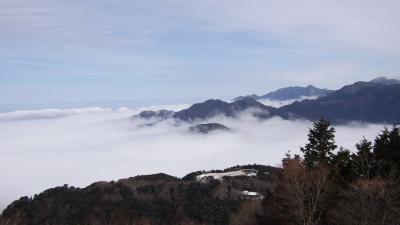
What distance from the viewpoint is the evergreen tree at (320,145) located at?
44281mm

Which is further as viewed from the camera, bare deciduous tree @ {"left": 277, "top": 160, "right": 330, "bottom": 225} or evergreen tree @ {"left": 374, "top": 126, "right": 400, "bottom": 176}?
evergreen tree @ {"left": 374, "top": 126, "right": 400, "bottom": 176}

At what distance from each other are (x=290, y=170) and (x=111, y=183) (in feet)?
461

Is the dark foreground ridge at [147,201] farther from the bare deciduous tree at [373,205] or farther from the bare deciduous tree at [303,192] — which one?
the bare deciduous tree at [373,205]

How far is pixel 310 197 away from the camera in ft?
122

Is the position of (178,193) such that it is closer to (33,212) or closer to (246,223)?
(33,212)

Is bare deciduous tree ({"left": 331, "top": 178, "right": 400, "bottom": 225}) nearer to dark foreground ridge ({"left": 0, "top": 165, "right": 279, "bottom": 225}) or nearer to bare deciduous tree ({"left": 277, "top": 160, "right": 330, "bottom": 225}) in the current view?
bare deciduous tree ({"left": 277, "top": 160, "right": 330, "bottom": 225})

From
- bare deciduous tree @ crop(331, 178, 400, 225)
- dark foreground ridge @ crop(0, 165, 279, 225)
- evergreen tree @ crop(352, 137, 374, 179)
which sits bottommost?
dark foreground ridge @ crop(0, 165, 279, 225)

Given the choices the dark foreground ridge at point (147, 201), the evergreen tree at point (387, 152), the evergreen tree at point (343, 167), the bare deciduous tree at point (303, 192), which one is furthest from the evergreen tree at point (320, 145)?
the dark foreground ridge at point (147, 201)

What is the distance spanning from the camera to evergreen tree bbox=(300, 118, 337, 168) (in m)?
44.3

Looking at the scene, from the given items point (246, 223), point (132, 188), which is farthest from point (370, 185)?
point (132, 188)

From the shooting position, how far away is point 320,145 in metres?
44.8

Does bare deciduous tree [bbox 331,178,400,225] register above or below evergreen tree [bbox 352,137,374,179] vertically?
below

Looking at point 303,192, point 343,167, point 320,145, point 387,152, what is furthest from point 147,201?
point 303,192

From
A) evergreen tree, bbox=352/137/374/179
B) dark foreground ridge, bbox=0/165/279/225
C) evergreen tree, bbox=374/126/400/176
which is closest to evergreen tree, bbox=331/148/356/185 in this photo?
evergreen tree, bbox=352/137/374/179
